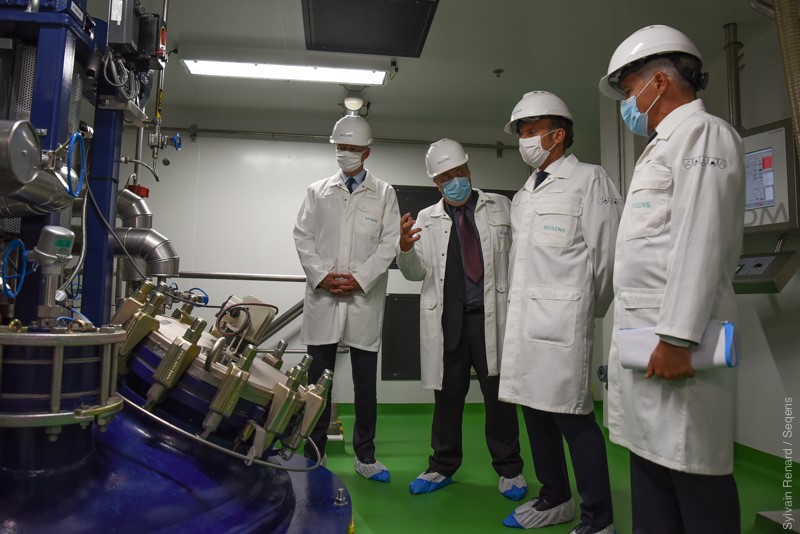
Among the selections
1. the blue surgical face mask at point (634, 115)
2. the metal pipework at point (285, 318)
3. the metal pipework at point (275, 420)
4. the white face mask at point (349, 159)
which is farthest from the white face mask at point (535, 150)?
the metal pipework at point (285, 318)

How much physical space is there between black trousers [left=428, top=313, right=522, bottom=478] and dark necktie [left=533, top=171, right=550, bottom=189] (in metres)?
0.60

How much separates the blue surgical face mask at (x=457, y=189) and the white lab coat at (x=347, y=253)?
0.33m

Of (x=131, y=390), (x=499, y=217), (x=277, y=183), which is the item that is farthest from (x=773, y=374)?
(x=277, y=183)

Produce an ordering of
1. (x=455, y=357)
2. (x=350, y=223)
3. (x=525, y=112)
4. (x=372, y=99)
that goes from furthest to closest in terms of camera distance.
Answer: (x=372, y=99)
(x=350, y=223)
(x=455, y=357)
(x=525, y=112)

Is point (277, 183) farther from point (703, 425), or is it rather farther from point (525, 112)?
point (703, 425)

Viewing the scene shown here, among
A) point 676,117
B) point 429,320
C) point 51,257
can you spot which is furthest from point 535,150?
Result: point 51,257

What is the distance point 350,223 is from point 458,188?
1.77 ft

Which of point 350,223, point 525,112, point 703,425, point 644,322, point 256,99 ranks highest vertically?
point 256,99

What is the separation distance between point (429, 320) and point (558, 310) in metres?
0.67

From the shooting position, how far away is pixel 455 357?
2.18 m

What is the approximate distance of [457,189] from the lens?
2.24 meters

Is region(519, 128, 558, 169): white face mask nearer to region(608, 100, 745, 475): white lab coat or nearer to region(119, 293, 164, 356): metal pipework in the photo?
region(608, 100, 745, 475): white lab coat

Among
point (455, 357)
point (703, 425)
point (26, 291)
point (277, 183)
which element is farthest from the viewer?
point (277, 183)

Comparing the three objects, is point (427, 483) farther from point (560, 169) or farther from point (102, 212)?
point (102, 212)
